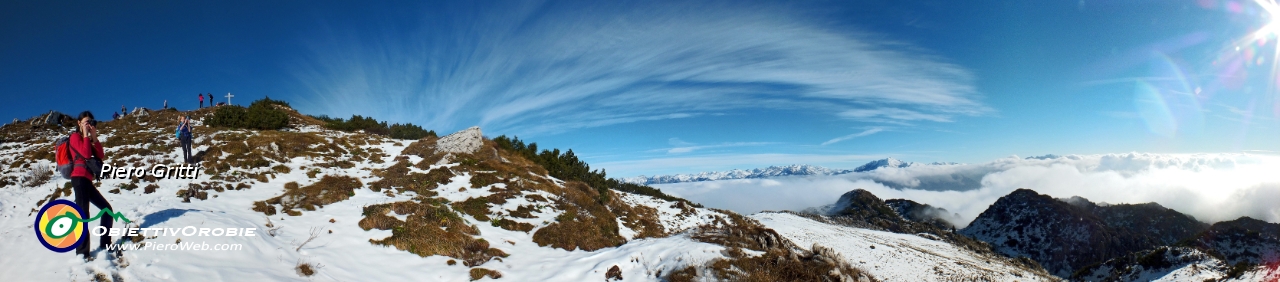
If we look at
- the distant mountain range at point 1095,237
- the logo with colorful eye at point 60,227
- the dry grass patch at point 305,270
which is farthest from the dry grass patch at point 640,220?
the distant mountain range at point 1095,237

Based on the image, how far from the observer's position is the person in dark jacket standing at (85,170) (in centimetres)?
682

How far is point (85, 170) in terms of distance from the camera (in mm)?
6945

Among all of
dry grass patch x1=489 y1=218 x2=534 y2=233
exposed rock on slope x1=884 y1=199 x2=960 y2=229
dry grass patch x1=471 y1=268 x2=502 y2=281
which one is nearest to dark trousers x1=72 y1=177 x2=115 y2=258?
dry grass patch x1=471 y1=268 x2=502 y2=281

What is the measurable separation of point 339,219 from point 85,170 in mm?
6353

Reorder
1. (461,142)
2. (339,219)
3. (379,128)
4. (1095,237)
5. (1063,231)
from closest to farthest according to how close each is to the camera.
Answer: (339,219) < (461,142) < (379,128) < (1095,237) < (1063,231)

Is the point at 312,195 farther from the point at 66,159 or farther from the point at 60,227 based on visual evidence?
the point at 60,227

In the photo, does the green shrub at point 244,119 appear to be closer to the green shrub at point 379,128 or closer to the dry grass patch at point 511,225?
the green shrub at point 379,128

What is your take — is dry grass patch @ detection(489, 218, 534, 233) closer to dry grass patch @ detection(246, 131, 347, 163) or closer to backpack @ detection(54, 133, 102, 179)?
backpack @ detection(54, 133, 102, 179)

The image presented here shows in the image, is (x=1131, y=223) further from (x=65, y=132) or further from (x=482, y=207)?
(x=65, y=132)

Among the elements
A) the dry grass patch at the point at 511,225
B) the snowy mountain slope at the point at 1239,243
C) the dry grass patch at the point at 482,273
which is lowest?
the snowy mountain slope at the point at 1239,243

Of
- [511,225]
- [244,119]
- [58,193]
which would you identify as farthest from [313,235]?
[244,119]

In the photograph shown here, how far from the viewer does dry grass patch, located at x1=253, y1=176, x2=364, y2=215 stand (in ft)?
43.9

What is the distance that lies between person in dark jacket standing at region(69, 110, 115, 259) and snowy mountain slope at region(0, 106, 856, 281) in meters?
0.50

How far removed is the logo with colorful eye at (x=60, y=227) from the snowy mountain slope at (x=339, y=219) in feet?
0.89
